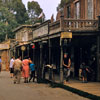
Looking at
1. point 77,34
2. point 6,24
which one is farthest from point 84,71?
point 6,24

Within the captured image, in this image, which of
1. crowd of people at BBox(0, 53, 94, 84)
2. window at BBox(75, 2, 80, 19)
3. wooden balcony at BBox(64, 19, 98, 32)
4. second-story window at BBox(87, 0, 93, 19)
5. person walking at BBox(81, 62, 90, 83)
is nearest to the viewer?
crowd of people at BBox(0, 53, 94, 84)

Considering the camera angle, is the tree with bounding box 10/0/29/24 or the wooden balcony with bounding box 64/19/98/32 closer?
the wooden balcony with bounding box 64/19/98/32

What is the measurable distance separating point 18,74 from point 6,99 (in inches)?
331

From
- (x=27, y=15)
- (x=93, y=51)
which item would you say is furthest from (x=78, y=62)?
(x=27, y=15)

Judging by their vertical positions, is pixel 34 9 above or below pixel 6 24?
above

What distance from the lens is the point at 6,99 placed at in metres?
13.2

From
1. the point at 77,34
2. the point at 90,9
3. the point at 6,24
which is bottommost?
the point at 77,34

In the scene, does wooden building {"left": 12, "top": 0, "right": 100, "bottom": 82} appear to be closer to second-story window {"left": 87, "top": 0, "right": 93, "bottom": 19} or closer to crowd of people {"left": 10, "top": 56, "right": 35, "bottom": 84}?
second-story window {"left": 87, "top": 0, "right": 93, "bottom": 19}

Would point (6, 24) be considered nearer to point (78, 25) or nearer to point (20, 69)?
point (20, 69)

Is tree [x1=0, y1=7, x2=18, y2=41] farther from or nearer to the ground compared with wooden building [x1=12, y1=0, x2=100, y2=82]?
farther from the ground

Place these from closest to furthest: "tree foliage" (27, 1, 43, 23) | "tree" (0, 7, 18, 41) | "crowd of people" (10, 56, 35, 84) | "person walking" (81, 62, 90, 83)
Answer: "person walking" (81, 62, 90, 83) → "crowd of people" (10, 56, 35, 84) → "tree" (0, 7, 18, 41) → "tree foliage" (27, 1, 43, 23)

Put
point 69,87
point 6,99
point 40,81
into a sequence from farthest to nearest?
point 40,81 → point 69,87 → point 6,99

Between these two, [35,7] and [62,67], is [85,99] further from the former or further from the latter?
[35,7]

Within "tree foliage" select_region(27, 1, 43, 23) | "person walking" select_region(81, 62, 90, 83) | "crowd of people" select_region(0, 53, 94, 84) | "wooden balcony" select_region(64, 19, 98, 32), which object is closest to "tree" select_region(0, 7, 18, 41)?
"tree foliage" select_region(27, 1, 43, 23)
